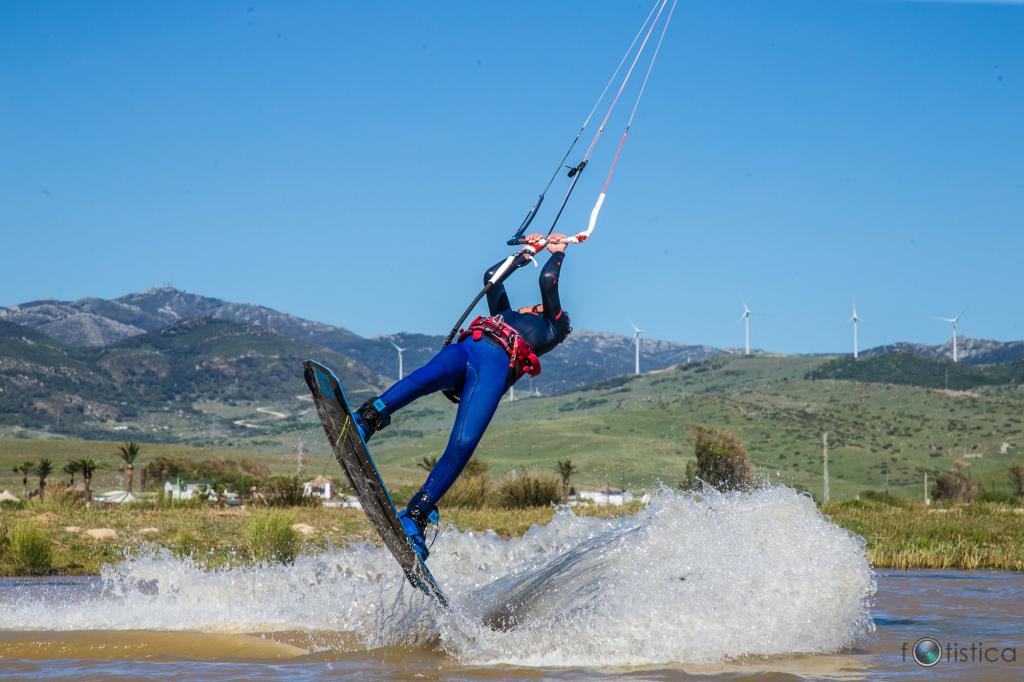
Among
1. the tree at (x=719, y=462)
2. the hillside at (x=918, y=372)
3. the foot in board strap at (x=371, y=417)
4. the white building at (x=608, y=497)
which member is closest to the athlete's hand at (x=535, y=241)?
the foot in board strap at (x=371, y=417)

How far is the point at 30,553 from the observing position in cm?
1775

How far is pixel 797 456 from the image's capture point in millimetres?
96188

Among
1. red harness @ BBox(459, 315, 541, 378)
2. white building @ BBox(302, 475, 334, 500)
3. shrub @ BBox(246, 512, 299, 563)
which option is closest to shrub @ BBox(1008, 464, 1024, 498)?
white building @ BBox(302, 475, 334, 500)

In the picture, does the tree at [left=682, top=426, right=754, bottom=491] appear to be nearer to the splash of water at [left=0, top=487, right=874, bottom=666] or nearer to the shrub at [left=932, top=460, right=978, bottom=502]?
the shrub at [left=932, top=460, right=978, bottom=502]

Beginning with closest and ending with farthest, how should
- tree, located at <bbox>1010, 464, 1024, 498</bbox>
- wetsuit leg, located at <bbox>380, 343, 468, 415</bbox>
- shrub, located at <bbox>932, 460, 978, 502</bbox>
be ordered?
wetsuit leg, located at <bbox>380, 343, 468, 415</bbox>, shrub, located at <bbox>932, 460, 978, 502</bbox>, tree, located at <bbox>1010, 464, 1024, 498</bbox>

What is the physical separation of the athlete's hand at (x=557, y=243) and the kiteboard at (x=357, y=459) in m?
2.24

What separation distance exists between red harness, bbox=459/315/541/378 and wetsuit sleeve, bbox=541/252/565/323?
1.15ft

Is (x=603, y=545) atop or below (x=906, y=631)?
atop

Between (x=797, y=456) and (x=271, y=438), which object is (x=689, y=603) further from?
(x=271, y=438)

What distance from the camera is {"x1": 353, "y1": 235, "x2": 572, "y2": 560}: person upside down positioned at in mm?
9891

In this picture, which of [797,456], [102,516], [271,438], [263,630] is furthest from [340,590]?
[271,438]

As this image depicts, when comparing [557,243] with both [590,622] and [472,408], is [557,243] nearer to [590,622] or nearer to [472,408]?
[472,408]

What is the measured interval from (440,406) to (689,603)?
187 meters

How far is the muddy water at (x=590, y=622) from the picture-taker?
8.76 m
